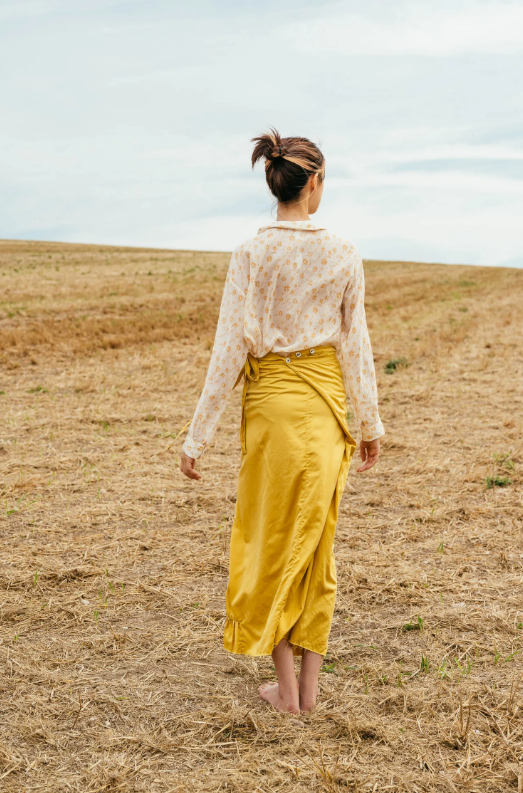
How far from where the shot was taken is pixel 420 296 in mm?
24641

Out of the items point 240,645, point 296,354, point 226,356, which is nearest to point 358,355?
point 296,354

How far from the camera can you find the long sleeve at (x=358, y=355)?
2.87 metres

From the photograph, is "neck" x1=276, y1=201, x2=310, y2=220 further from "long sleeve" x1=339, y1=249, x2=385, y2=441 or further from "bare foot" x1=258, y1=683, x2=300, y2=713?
"bare foot" x1=258, y1=683, x2=300, y2=713

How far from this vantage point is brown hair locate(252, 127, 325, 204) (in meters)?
2.67

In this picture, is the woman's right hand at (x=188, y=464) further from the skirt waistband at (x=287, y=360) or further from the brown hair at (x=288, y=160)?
the brown hair at (x=288, y=160)

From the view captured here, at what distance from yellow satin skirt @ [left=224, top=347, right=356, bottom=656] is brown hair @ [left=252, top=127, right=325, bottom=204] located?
70 cm

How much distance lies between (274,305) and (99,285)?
2384 cm

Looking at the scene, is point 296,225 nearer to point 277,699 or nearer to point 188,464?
point 188,464

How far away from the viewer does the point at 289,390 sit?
9.16 feet

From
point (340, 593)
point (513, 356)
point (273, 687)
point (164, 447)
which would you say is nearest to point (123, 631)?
point (273, 687)

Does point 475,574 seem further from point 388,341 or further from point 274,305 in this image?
point 388,341

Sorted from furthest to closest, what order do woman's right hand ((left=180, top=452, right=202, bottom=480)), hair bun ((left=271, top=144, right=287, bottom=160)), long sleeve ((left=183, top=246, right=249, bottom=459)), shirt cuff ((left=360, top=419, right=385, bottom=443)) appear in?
shirt cuff ((left=360, top=419, right=385, bottom=443)), woman's right hand ((left=180, top=452, right=202, bottom=480)), long sleeve ((left=183, top=246, right=249, bottom=459)), hair bun ((left=271, top=144, right=287, bottom=160))

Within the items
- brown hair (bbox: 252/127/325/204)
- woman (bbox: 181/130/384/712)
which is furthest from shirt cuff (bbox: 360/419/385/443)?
brown hair (bbox: 252/127/325/204)

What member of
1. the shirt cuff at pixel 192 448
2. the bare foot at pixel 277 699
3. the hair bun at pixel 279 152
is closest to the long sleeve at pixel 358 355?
the hair bun at pixel 279 152
